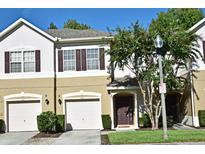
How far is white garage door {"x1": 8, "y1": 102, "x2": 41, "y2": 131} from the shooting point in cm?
2130

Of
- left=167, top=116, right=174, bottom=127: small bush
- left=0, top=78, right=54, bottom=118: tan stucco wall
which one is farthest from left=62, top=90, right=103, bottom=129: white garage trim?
left=167, top=116, right=174, bottom=127: small bush

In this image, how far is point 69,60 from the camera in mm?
21500

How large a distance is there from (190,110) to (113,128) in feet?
17.1

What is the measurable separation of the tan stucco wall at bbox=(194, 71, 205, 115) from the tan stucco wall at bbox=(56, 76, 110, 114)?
5.70m

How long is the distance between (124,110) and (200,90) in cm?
518

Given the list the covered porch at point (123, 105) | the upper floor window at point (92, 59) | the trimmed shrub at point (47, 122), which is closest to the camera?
the trimmed shrub at point (47, 122)

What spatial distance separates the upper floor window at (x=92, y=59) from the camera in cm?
2127

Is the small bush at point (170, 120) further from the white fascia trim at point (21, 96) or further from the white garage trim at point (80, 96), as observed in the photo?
the white fascia trim at point (21, 96)

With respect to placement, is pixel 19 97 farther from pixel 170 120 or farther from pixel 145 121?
pixel 170 120

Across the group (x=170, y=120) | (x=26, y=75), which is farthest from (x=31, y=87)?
(x=170, y=120)

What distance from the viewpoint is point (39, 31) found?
21.3 meters

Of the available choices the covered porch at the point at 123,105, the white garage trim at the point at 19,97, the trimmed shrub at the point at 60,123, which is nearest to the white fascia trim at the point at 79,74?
the covered porch at the point at 123,105
